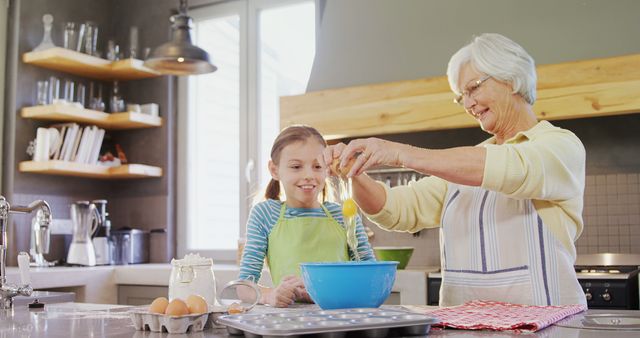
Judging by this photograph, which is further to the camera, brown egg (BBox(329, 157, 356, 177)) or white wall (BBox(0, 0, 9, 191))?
white wall (BBox(0, 0, 9, 191))

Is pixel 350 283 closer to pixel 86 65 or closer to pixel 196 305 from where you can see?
pixel 196 305

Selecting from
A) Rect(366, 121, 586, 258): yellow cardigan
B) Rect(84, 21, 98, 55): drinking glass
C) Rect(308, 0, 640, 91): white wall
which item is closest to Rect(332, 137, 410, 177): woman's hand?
Rect(366, 121, 586, 258): yellow cardigan

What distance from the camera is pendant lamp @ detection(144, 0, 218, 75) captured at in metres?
3.27

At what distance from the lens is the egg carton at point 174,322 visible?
122cm

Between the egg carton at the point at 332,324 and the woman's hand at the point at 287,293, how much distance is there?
15.9 inches

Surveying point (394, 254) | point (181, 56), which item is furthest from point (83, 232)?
point (394, 254)

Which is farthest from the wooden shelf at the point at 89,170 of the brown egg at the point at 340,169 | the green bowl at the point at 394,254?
the brown egg at the point at 340,169

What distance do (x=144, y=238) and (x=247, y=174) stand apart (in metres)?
0.88

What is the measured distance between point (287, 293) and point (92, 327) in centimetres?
44

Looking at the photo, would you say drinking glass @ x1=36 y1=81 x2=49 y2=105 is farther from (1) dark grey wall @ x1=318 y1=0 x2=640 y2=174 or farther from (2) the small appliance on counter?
(1) dark grey wall @ x1=318 y1=0 x2=640 y2=174

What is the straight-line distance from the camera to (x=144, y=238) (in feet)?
14.9

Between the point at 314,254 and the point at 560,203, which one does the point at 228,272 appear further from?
the point at 560,203

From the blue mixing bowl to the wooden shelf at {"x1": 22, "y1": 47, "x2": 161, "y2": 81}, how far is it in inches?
124

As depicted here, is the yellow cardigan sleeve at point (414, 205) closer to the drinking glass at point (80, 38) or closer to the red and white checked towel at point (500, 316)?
the red and white checked towel at point (500, 316)
